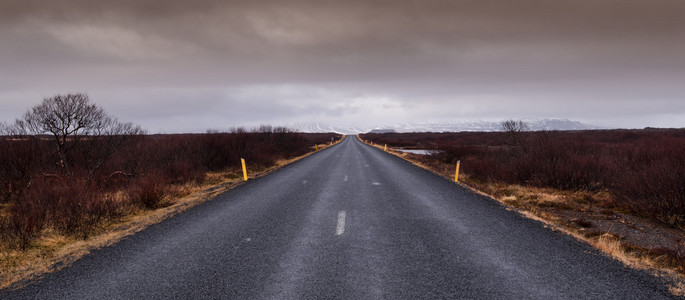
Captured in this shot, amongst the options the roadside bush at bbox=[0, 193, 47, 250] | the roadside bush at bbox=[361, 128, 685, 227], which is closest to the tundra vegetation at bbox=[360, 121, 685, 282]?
the roadside bush at bbox=[361, 128, 685, 227]

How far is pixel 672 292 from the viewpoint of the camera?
142 inches

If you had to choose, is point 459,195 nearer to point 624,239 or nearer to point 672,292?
point 624,239

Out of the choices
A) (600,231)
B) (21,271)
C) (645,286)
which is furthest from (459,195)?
(21,271)

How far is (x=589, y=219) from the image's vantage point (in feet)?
24.5

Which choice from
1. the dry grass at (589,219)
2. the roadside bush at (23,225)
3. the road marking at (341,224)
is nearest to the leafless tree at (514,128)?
the dry grass at (589,219)

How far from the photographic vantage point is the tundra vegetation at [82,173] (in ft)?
20.0

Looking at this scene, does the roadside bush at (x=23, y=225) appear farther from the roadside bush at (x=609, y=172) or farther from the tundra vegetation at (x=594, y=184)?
the roadside bush at (x=609, y=172)

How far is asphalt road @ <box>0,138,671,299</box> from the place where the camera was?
12.1ft

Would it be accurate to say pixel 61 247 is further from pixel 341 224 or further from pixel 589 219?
pixel 589 219

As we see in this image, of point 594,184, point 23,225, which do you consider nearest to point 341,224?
point 23,225

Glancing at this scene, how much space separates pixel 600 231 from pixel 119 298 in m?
9.13

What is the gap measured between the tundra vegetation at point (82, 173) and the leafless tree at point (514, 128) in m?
17.1

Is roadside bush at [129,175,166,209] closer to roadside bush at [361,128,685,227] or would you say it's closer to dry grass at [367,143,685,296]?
dry grass at [367,143,685,296]

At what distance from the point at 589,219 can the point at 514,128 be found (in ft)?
44.4
